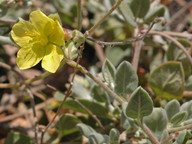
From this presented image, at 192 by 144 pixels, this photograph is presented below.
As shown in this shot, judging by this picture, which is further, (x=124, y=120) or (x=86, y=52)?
(x=86, y=52)

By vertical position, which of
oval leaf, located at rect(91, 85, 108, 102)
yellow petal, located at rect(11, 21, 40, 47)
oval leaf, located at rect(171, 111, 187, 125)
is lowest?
oval leaf, located at rect(171, 111, 187, 125)

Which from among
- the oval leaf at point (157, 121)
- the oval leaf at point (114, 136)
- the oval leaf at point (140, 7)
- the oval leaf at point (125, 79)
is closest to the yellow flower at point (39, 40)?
the oval leaf at point (125, 79)

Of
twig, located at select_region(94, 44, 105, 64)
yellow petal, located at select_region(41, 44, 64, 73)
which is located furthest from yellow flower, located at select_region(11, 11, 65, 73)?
twig, located at select_region(94, 44, 105, 64)

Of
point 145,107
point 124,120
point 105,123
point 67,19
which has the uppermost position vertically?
point 67,19

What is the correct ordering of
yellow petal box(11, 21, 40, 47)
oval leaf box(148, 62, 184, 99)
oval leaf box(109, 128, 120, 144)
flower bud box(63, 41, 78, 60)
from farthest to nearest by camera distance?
oval leaf box(148, 62, 184, 99) → oval leaf box(109, 128, 120, 144) → yellow petal box(11, 21, 40, 47) → flower bud box(63, 41, 78, 60)

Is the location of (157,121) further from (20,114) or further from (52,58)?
(20,114)

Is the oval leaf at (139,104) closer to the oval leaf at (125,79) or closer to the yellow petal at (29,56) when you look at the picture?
the oval leaf at (125,79)

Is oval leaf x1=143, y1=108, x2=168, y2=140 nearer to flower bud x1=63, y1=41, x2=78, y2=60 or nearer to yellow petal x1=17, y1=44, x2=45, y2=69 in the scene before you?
flower bud x1=63, y1=41, x2=78, y2=60

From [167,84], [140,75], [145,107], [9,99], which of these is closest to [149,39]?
[140,75]

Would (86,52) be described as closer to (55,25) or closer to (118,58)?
(118,58)

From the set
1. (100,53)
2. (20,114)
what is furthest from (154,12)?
→ (20,114)
